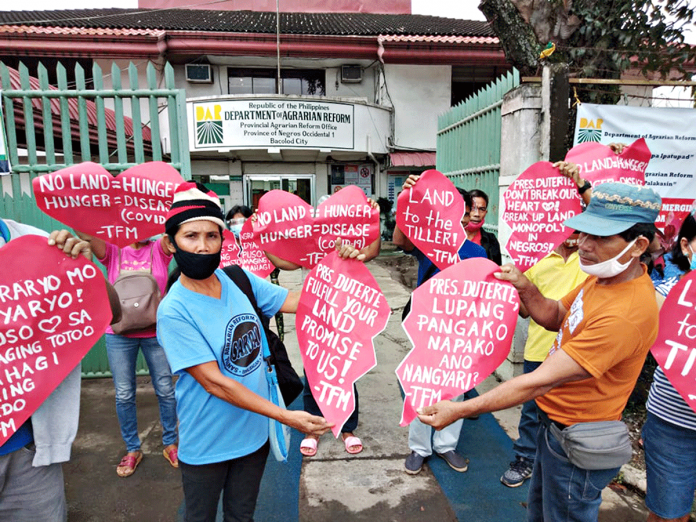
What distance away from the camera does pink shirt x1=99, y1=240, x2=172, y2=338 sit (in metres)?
2.92

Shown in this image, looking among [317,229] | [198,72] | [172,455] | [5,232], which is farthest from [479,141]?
[198,72]

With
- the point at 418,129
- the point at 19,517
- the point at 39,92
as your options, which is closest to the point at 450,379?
the point at 19,517

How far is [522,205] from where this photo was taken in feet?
9.44

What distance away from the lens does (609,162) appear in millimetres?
2836

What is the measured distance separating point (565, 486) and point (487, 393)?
0.54 m

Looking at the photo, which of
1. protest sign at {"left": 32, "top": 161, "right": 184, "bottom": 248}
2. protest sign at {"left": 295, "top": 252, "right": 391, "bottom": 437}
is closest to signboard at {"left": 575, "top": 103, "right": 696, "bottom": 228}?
protest sign at {"left": 295, "top": 252, "right": 391, "bottom": 437}

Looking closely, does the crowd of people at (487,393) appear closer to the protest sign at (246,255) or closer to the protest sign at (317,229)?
the protest sign at (317,229)

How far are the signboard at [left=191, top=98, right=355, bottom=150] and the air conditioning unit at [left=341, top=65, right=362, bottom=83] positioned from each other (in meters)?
1.92

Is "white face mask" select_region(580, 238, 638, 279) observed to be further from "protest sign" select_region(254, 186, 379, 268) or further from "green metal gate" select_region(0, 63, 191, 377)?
"green metal gate" select_region(0, 63, 191, 377)

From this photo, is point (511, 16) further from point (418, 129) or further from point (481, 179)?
point (418, 129)

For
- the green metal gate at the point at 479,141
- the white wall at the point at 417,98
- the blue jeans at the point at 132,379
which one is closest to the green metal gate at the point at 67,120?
the blue jeans at the point at 132,379

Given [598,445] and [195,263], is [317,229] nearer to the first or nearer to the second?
[195,263]

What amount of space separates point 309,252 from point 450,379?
132 cm

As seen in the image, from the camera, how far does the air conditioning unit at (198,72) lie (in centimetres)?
1256
